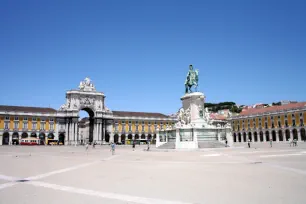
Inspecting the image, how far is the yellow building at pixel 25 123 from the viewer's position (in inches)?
2876

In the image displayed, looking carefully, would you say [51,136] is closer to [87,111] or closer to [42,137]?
[42,137]

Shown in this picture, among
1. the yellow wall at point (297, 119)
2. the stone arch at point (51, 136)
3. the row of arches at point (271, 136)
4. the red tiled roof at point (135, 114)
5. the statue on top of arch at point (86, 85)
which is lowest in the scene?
the row of arches at point (271, 136)

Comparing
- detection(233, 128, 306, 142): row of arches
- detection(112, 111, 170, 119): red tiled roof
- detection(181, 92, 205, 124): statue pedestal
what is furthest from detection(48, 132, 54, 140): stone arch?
detection(181, 92, 205, 124): statue pedestal

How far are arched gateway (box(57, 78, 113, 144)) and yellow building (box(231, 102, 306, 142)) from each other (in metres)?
41.8

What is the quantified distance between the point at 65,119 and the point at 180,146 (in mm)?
60455

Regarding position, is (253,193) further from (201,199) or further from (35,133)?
(35,133)

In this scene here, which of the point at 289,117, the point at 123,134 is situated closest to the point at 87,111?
the point at 123,134

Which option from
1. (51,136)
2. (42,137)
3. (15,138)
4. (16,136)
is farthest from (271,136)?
(16,136)

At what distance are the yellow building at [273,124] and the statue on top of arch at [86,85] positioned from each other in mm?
47315

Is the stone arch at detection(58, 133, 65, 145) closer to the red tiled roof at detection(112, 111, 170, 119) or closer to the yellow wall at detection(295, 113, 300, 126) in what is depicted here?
the red tiled roof at detection(112, 111, 170, 119)

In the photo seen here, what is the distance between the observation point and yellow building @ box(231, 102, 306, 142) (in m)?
63.6

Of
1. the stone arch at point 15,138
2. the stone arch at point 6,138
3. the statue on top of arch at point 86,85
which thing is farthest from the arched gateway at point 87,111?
the stone arch at point 6,138

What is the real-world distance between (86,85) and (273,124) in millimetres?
57529

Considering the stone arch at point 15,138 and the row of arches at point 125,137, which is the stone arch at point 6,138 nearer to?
the stone arch at point 15,138
